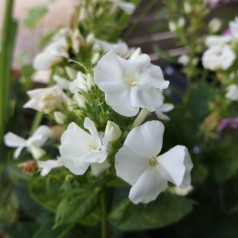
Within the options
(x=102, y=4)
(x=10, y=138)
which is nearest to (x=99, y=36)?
(x=102, y=4)

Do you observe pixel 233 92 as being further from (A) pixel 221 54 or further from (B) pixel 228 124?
(B) pixel 228 124

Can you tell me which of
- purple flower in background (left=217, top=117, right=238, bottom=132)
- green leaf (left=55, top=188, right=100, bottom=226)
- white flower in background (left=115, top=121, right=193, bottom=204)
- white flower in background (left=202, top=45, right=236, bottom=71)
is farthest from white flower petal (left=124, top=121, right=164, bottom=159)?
purple flower in background (left=217, top=117, right=238, bottom=132)

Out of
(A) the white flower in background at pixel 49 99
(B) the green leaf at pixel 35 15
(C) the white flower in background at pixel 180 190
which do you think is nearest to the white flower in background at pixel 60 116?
(A) the white flower in background at pixel 49 99

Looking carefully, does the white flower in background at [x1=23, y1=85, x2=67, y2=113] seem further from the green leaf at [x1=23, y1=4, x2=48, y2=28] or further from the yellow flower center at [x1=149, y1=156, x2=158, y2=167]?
the green leaf at [x1=23, y1=4, x2=48, y2=28]

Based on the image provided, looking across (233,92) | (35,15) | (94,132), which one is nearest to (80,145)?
(94,132)

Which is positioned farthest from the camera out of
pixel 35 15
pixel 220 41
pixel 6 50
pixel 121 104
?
pixel 35 15

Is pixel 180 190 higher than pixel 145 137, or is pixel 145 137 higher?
pixel 145 137

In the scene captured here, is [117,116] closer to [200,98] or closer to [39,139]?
[39,139]
